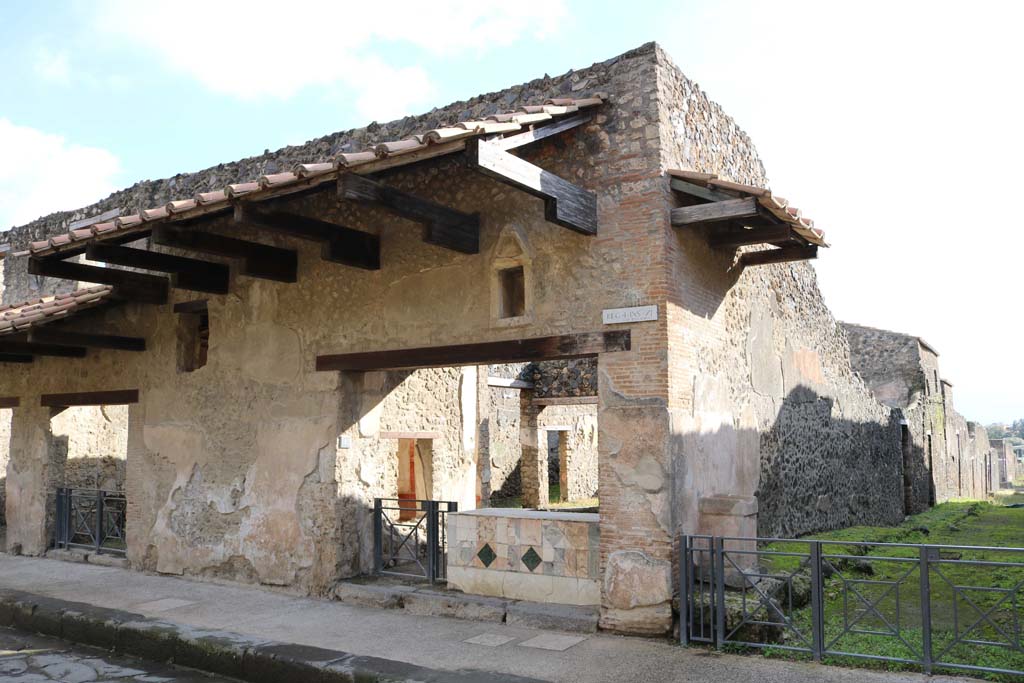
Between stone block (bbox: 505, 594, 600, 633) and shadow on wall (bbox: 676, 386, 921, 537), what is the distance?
1003mm

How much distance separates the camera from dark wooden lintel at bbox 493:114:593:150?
605 cm

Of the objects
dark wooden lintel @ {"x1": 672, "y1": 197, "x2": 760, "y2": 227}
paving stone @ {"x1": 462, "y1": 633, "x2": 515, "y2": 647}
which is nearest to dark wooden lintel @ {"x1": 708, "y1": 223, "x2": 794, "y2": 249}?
dark wooden lintel @ {"x1": 672, "y1": 197, "x2": 760, "y2": 227}

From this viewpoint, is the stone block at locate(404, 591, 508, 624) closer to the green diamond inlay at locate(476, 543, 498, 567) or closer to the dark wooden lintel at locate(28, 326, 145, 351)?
the green diamond inlay at locate(476, 543, 498, 567)

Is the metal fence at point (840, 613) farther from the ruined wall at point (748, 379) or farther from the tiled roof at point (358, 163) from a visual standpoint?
the tiled roof at point (358, 163)

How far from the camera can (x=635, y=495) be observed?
6.31 metres

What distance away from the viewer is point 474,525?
7215 mm

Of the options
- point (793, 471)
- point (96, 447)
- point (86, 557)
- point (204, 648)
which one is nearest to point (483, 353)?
point (204, 648)

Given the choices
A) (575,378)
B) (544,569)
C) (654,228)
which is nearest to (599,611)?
(544,569)

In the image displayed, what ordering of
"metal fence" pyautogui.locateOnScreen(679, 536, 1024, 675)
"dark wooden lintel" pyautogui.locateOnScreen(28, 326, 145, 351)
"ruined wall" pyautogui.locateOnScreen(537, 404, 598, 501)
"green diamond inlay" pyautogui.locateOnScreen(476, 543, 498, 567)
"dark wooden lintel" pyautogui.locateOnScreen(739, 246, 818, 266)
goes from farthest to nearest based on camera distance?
1. "ruined wall" pyautogui.locateOnScreen(537, 404, 598, 501)
2. "dark wooden lintel" pyautogui.locateOnScreen(28, 326, 145, 351)
3. "dark wooden lintel" pyautogui.locateOnScreen(739, 246, 818, 266)
4. "green diamond inlay" pyautogui.locateOnScreen(476, 543, 498, 567)
5. "metal fence" pyautogui.locateOnScreen(679, 536, 1024, 675)

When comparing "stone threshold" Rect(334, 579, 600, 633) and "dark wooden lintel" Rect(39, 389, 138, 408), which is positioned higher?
"dark wooden lintel" Rect(39, 389, 138, 408)

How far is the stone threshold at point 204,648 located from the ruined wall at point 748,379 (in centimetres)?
233

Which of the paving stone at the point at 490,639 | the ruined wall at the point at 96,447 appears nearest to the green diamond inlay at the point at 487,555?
the paving stone at the point at 490,639

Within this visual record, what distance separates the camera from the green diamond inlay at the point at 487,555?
23.2ft

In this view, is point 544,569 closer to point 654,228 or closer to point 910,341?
point 654,228
